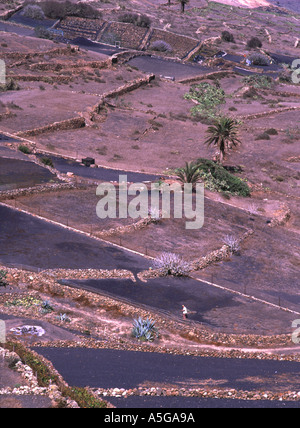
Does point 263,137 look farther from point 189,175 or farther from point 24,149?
point 24,149

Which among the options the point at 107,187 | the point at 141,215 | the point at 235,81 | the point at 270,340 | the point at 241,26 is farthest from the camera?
the point at 241,26

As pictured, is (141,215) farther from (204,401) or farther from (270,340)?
(204,401)

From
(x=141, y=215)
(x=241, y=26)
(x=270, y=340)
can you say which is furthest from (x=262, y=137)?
(x=241, y=26)

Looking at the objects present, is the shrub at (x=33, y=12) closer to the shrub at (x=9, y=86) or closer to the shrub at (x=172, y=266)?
the shrub at (x=9, y=86)

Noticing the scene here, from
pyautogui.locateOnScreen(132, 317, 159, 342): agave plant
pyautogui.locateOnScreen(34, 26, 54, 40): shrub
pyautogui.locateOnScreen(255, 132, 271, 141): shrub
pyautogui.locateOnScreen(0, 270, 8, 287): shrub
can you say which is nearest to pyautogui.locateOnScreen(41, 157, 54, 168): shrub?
pyautogui.locateOnScreen(0, 270, 8, 287): shrub

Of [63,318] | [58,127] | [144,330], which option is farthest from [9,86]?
[144,330]

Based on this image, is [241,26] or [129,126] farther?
[241,26]

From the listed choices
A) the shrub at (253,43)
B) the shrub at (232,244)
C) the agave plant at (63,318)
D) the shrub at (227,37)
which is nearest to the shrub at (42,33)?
the shrub at (227,37)
